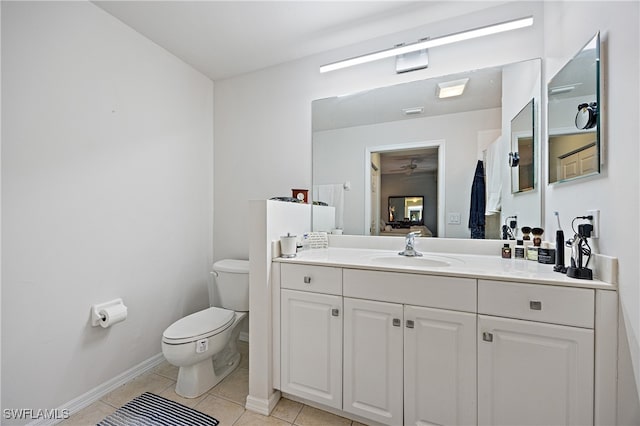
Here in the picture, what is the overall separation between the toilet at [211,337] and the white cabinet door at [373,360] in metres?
0.88

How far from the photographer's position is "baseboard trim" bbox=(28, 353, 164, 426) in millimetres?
1457

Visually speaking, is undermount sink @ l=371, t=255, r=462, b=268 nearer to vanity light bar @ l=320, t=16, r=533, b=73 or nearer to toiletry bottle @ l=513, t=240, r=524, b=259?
toiletry bottle @ l=513, t=240, r=524, b=259

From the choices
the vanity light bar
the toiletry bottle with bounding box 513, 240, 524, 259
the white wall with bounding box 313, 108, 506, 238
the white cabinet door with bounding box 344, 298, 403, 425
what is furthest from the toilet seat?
the vanity light bar

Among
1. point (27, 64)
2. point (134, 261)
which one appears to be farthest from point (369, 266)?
point (27, 64)

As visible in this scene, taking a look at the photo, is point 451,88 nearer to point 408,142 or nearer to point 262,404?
point 408,142

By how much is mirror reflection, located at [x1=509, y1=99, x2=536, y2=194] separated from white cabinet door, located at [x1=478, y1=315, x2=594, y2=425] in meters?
0.90

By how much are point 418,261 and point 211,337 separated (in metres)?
1.38

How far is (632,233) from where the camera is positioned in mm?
887

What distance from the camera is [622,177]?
3.10 ft

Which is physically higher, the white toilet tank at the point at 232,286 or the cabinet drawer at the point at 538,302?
the cabinet drawer at the point at 538,302

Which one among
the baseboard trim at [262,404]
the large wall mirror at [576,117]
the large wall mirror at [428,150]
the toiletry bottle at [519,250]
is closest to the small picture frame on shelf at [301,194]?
the large wall mirror at [428,150]

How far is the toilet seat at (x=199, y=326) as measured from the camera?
5.12 feet

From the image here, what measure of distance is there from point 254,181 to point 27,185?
1.37 m

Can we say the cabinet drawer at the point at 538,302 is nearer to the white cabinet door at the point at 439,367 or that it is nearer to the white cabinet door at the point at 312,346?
the white cabinet door at the point at 439,367
